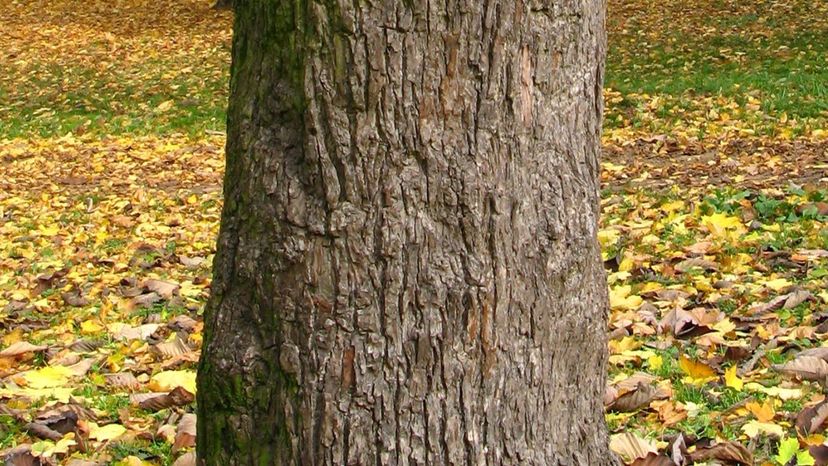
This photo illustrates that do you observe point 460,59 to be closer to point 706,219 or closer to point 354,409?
point 354,409

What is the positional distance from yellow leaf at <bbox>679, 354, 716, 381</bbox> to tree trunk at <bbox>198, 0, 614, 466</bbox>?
1.37m

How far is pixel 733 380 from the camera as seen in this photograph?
3332 mm

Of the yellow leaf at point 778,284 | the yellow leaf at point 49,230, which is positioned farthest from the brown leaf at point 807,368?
the yellow leaf at point 49,230

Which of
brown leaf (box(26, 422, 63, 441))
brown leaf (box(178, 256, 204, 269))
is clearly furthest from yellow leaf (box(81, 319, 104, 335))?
brown leaf (box(26, 422, 63, 441))

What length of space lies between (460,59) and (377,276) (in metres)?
0.45

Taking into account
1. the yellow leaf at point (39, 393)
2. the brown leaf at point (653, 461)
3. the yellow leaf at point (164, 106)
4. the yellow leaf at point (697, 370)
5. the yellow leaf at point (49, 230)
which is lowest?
the yellow leaf at point (164, 106)

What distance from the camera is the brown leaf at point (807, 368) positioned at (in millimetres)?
3346

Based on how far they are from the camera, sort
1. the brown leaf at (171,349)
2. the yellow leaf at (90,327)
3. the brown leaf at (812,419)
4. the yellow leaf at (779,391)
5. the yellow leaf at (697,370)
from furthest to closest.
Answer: the yellow leaf at (90,327)
the brown leaf at (171,349)
the yellow leaf at (697,370)
the yellow leaf at (779,391)
the brown leaf at (812,419)

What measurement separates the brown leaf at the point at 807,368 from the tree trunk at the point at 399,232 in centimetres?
143

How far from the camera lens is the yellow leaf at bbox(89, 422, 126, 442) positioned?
132 inches

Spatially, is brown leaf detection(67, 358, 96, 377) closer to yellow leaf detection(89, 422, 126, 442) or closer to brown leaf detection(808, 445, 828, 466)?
yellow leaf detection(89, 422, 126, 442)

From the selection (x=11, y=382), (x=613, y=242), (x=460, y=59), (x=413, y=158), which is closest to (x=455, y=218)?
(x=413, y=158)

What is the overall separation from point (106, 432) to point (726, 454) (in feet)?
5.98

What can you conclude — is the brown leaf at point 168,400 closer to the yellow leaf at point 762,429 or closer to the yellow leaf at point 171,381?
the yellow leaf at point 171,381
